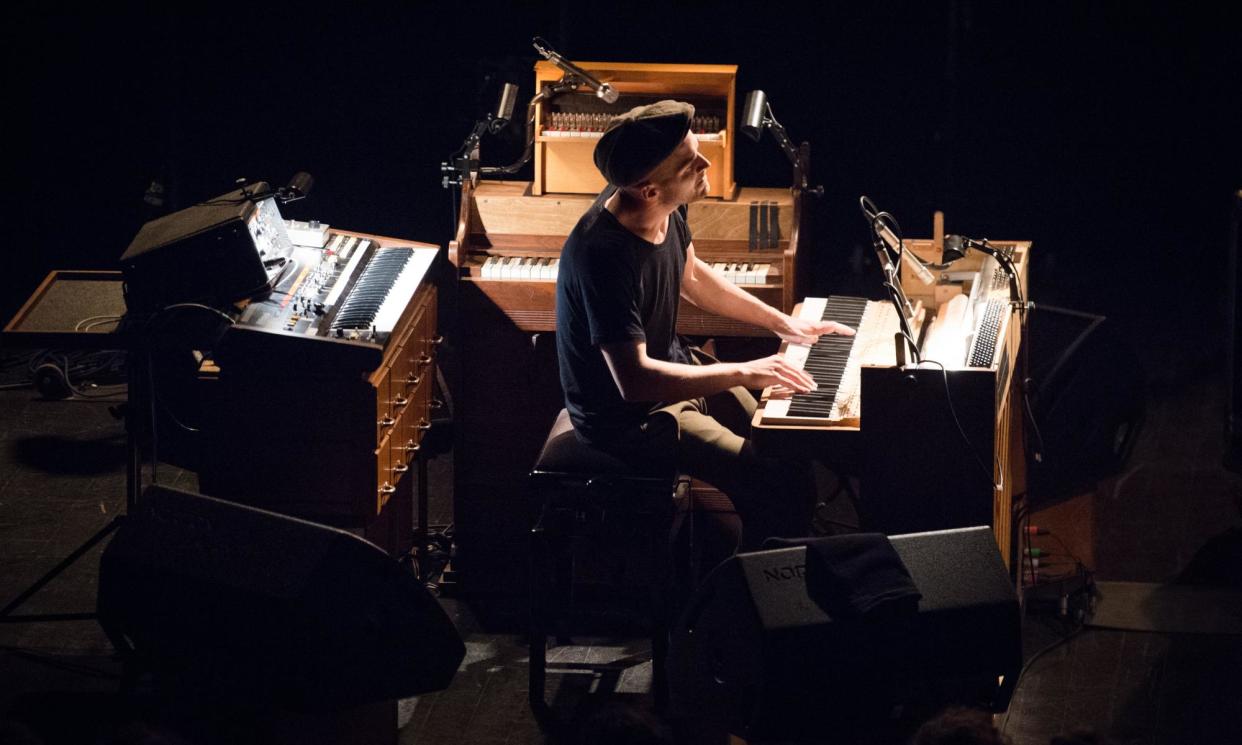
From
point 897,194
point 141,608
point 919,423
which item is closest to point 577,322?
point 919,423

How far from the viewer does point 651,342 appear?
16.2 feet

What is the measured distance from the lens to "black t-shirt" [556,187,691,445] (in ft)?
15.3

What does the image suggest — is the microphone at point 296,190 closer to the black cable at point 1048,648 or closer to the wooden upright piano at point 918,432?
the wooden upright piano at point 918,432

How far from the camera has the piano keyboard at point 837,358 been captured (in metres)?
4.68

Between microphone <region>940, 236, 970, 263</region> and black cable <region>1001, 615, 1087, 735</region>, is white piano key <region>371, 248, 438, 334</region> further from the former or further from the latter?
black cable <region>1001, 615, 1087, 735</region>

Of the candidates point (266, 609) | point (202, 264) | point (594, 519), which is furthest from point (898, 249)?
point (202, 264)

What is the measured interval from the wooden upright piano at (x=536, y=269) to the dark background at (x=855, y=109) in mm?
773

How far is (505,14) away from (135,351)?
8.03 ft

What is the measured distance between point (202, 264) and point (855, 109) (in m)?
2.79

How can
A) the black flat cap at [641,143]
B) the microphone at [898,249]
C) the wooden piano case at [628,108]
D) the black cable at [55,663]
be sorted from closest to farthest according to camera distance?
the black flat cap at [641,143]
the microphone at [898,249]
the black cable at [55,663]
the wooden piano case at [628,108]

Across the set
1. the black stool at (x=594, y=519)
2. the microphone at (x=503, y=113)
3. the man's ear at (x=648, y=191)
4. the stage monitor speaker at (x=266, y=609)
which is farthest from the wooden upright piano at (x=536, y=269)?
the stage monitor speaker at (x=266, y=609)

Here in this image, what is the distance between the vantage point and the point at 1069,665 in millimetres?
5129

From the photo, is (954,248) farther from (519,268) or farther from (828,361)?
(519,268)

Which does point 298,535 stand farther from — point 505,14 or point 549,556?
point 505,14
